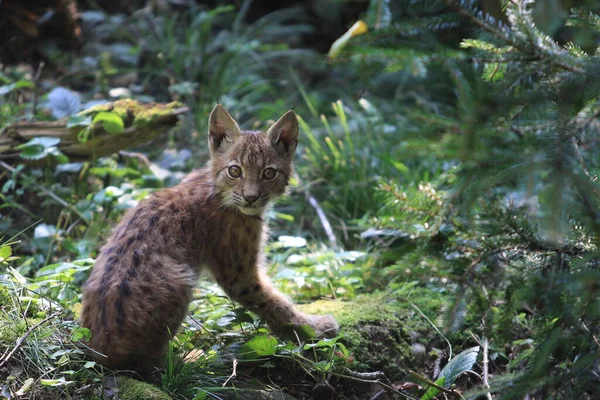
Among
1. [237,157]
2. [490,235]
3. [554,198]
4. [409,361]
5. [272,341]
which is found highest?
[554,198]

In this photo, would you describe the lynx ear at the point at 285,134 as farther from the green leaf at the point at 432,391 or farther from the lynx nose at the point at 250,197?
the green leaf at the point at 432,391

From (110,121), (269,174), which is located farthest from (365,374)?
(110,121)

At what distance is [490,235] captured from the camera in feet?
10.6

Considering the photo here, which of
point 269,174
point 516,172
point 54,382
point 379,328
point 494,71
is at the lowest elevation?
point 379,328

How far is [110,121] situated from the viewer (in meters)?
5.58

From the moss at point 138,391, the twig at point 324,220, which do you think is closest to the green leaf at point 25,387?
the moss at point 138,391

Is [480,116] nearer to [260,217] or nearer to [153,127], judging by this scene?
[260,217]

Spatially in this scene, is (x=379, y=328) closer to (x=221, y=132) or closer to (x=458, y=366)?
(x=458, y=366)

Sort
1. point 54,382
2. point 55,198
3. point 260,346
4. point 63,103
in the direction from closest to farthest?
point 54,382, point 260,346, point 55,198, point 63,103

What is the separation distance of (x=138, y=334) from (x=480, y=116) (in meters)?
2.23

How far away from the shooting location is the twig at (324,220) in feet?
20.7

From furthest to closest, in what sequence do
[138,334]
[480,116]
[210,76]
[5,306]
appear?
[210,76] < [5,306] < [138,334] < [480,116]

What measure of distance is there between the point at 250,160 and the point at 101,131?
178 cm

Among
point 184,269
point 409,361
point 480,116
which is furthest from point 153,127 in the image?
point 480,116
